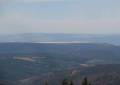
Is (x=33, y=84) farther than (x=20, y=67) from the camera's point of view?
No

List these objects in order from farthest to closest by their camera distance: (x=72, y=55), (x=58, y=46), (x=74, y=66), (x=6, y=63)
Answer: (x=58, y=46) < (x=72, y=55) < (x=74, y=66) < (x=6, y=63)

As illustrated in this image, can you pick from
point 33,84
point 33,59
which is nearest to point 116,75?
point 33,84

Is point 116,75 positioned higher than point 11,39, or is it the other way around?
point 11,39

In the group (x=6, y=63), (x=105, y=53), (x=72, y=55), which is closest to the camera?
(x=6, y=63)

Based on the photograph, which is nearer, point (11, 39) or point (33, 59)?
point (33, 59)

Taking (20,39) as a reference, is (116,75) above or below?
below

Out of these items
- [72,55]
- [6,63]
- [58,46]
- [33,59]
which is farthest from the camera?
[58,46]

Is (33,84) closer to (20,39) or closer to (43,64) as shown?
(43,64)

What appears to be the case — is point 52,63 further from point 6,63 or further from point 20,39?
point 20,39

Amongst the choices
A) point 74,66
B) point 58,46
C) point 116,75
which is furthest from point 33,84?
point 58,46
